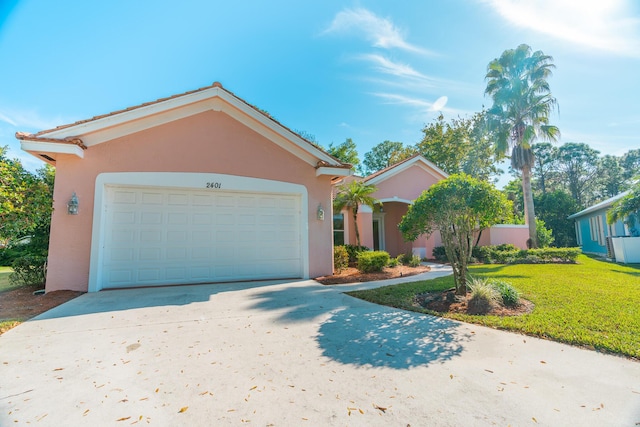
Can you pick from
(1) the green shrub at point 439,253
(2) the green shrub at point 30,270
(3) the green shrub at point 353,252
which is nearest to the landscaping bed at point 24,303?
(2) the green shrub at point 30,270

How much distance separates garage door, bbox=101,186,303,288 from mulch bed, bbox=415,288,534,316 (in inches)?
162

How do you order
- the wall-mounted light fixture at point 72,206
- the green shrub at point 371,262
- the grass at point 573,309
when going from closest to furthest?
1. the grass at point 573,309
2. the wall-mounted light fixture at point 72,206
3. the green shrub at point 371,262

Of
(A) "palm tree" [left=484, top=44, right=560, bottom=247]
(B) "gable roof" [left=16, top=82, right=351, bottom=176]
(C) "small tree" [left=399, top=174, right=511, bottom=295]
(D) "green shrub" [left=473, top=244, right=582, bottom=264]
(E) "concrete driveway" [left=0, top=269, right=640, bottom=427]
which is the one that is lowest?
(E) "concrete driveway" [left=0, top=269, right=640, bottom=427]

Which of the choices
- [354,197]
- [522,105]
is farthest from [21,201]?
[522,105]

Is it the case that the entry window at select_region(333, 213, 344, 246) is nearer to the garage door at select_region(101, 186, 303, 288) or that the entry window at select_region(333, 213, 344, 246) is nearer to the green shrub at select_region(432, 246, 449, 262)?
the green shrub at select_region(432, 246, 449, 262)

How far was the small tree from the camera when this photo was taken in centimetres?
587

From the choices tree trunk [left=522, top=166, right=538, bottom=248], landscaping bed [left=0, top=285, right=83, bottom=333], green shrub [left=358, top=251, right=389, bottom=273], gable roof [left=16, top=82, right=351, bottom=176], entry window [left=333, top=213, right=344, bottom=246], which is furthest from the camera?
tree trunk [left=522, top=166, right=538, bottom=248]

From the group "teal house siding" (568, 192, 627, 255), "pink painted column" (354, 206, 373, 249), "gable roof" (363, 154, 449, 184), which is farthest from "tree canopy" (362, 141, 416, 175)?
"pink painted column" (354, 206, 373, 249)

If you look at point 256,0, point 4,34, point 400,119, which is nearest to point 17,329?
point 4,34

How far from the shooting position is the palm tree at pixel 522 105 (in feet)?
55.1

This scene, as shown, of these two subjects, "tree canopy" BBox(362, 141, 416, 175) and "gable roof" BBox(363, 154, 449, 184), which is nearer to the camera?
"gable roof" BBox(363, 154, 449, 184)

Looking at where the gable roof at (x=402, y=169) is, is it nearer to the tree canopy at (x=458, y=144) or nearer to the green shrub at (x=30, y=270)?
the tree canopy at (x=458, y=144)

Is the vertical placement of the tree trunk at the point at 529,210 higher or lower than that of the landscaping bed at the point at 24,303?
higher

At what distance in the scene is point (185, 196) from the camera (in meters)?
8.08
